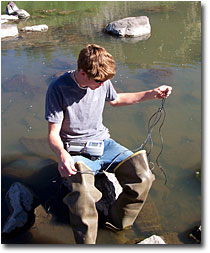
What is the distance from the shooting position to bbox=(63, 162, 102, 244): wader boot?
2.27 meters

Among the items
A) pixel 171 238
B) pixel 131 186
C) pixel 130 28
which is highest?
pixel 130 28

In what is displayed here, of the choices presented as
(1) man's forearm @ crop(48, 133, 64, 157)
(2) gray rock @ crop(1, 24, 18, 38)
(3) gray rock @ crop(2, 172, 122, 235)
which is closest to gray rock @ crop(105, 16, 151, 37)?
(2) gray rock @ crop(1, 24, 18, 38)

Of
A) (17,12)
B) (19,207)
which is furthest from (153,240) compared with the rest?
(17,12)

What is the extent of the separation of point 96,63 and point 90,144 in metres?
0.85

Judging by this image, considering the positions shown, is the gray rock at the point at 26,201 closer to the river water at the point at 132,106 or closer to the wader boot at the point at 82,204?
the river water at the point at 132,106

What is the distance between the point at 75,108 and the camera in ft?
8.84

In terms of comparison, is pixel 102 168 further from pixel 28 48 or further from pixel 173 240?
pixel 28 48

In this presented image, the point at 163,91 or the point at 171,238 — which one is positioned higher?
the point at 163,91

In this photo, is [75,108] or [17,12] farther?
[17,12]

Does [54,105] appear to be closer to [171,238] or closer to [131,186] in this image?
[131,186]

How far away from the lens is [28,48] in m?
8.34

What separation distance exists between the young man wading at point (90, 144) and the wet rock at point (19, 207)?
717mm

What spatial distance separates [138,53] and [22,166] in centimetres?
497

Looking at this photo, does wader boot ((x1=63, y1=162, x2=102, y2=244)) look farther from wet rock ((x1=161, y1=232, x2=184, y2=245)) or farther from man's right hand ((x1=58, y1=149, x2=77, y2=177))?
wet rock ((x1=161, y1=232, x2=184, y2=245))
